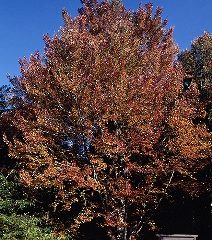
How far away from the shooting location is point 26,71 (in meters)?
21.0

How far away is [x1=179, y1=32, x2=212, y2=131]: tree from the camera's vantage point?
2438 cm

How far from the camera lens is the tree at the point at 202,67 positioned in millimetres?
24375

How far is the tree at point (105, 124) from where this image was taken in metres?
18.9

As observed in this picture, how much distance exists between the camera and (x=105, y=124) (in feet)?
67.6

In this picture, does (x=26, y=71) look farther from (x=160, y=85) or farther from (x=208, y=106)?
(x=208, y=106)

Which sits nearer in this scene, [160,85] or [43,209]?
[160,85]

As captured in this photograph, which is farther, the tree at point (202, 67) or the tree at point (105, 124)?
the tree at point (202, 67)

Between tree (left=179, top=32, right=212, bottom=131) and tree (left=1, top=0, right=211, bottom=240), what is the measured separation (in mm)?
2969

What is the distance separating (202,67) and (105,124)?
946 centimetres

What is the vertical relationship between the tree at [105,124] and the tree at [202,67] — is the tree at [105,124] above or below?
below

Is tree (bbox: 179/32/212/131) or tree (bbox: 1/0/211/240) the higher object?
tree (bbox: 179/32/212/131)

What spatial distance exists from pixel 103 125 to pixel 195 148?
5.06 metres

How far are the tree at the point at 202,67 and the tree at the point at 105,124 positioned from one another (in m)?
2.97

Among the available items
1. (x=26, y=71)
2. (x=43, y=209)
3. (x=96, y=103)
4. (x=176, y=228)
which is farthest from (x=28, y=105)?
(x=176, y=228)
